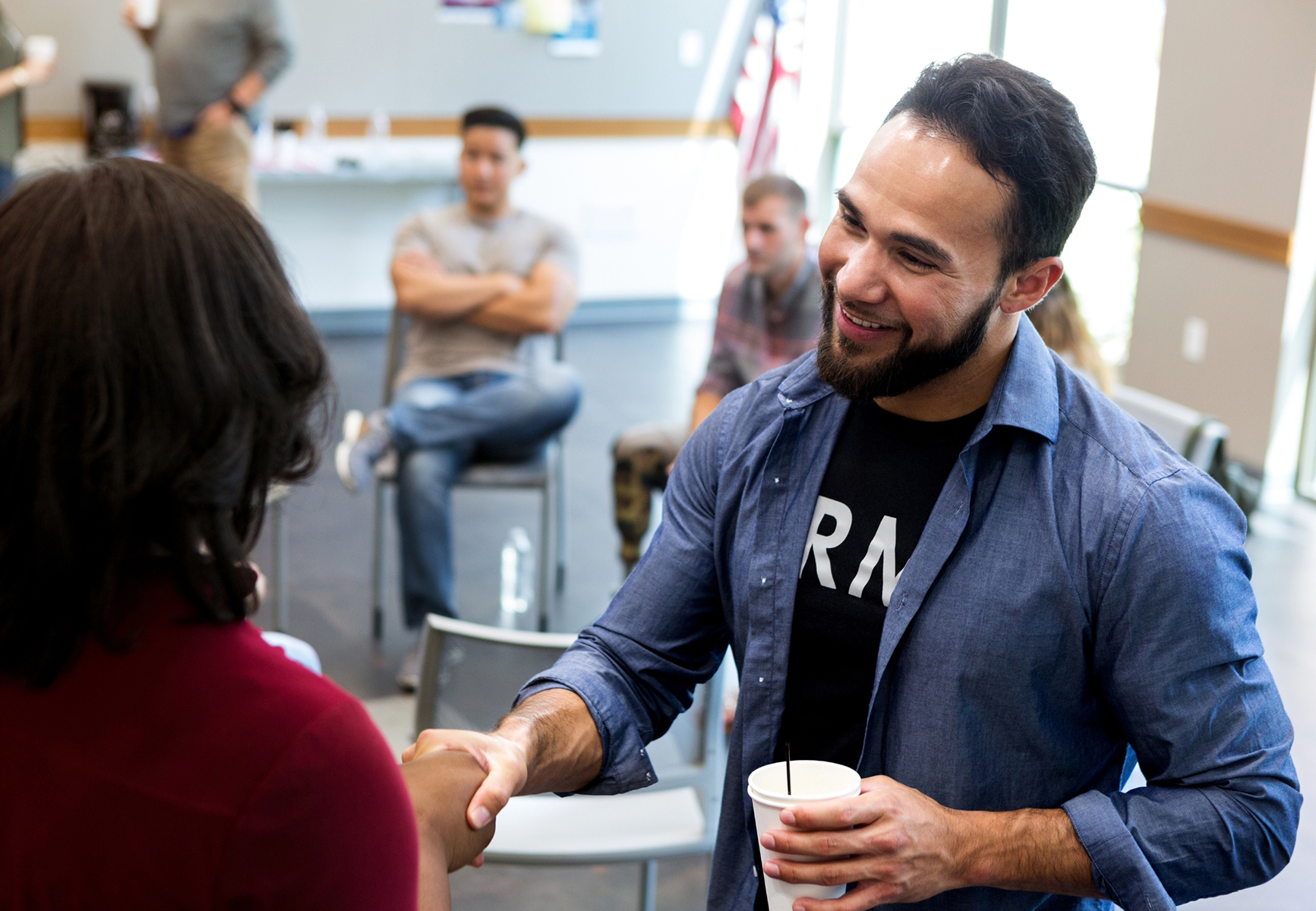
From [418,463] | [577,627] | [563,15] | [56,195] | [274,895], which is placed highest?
[563,15]

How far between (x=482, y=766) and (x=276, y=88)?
22.0 feet

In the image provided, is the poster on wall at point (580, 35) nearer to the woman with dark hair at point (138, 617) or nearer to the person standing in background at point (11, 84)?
the person standing in background at point (11, 84)

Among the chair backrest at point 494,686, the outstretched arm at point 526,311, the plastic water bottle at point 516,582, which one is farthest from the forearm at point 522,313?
the chair backrest at point 494,686

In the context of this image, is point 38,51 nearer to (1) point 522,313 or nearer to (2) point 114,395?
(1) point 522,313

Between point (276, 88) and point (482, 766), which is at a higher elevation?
point (276, 88)

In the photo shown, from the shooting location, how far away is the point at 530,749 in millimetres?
1231

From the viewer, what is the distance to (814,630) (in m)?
1.29

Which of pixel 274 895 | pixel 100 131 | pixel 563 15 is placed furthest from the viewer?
pixel 563 15

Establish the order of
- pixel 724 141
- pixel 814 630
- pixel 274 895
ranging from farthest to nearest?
pixel 724 141 < pixel 814 630 < pixel 274 895

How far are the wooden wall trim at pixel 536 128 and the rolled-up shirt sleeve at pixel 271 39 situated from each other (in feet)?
4.23

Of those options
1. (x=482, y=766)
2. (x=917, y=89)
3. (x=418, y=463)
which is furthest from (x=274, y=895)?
(x=418, y=463)

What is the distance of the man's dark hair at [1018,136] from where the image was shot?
119cm

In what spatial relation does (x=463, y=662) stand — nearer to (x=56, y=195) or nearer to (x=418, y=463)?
(x=56, y=195)

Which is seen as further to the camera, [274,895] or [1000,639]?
[1000,639]
